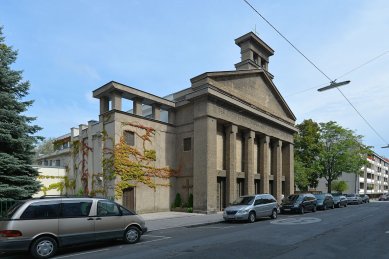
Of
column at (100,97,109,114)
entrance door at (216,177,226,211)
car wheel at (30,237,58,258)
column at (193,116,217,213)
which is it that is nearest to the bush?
column at (193,116,217,213)

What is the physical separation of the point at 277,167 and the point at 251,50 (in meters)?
12.5

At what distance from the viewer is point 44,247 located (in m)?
10.2

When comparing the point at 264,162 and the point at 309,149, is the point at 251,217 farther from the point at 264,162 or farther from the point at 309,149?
the point at 309,149

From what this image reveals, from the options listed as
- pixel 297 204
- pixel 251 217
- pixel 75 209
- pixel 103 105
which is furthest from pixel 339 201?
pixel 75 209

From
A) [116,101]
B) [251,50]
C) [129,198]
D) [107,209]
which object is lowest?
[129,198]

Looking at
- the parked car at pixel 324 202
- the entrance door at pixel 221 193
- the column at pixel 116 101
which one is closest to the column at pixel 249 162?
the entrance door at pixel 221 193

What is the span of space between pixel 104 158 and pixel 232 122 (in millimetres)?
10735

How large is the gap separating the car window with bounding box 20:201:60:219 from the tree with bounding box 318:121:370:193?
45999 mm

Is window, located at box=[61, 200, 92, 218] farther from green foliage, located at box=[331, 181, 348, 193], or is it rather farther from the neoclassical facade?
green foliage, located at box=[331, 181, 348, 193]

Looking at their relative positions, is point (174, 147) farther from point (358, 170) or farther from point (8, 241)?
point (358, 170)

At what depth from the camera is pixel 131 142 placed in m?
24.5

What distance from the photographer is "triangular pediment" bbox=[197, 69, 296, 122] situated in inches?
1101

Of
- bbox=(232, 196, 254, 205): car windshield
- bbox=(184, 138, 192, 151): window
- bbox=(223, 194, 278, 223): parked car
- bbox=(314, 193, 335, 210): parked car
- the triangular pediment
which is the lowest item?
bbox=(314, 193, 335, 210): parked car

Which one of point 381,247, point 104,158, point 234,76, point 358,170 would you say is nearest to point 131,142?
point 104,158
